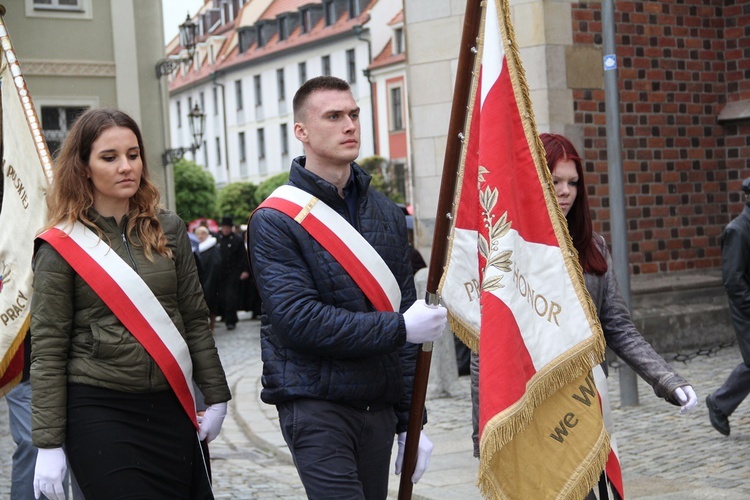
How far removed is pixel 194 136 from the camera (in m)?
24.1

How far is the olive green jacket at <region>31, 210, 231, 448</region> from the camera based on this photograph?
386 centimetres

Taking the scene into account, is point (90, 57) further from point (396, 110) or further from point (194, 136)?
point (396, 110)

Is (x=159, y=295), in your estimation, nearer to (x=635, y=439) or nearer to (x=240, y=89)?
(x=635, y=439)

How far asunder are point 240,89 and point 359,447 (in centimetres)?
7254

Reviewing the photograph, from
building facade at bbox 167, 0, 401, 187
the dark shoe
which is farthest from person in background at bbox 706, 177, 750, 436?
building facade at bbox 167, 0, 401, 187

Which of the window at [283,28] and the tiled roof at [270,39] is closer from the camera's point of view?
the tiled roof at [270,39]

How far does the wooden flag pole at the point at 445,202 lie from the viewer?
3734mm

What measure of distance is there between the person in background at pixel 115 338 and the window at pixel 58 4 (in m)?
21.5

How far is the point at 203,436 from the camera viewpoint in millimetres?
4184

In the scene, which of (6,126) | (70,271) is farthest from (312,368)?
(6,126)

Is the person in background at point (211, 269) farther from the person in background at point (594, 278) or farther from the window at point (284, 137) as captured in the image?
the window at point (284, 137)

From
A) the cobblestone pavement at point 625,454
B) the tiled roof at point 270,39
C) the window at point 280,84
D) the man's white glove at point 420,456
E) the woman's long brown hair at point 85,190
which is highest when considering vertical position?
the tiled roof at point 270,39

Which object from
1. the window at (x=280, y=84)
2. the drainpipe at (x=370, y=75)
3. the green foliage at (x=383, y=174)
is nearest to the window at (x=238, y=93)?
the window at (x=280, y=84)

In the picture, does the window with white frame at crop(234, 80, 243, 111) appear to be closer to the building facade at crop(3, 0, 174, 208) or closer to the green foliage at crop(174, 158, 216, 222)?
the green foliage at crop(174, 158, 216, 222)
